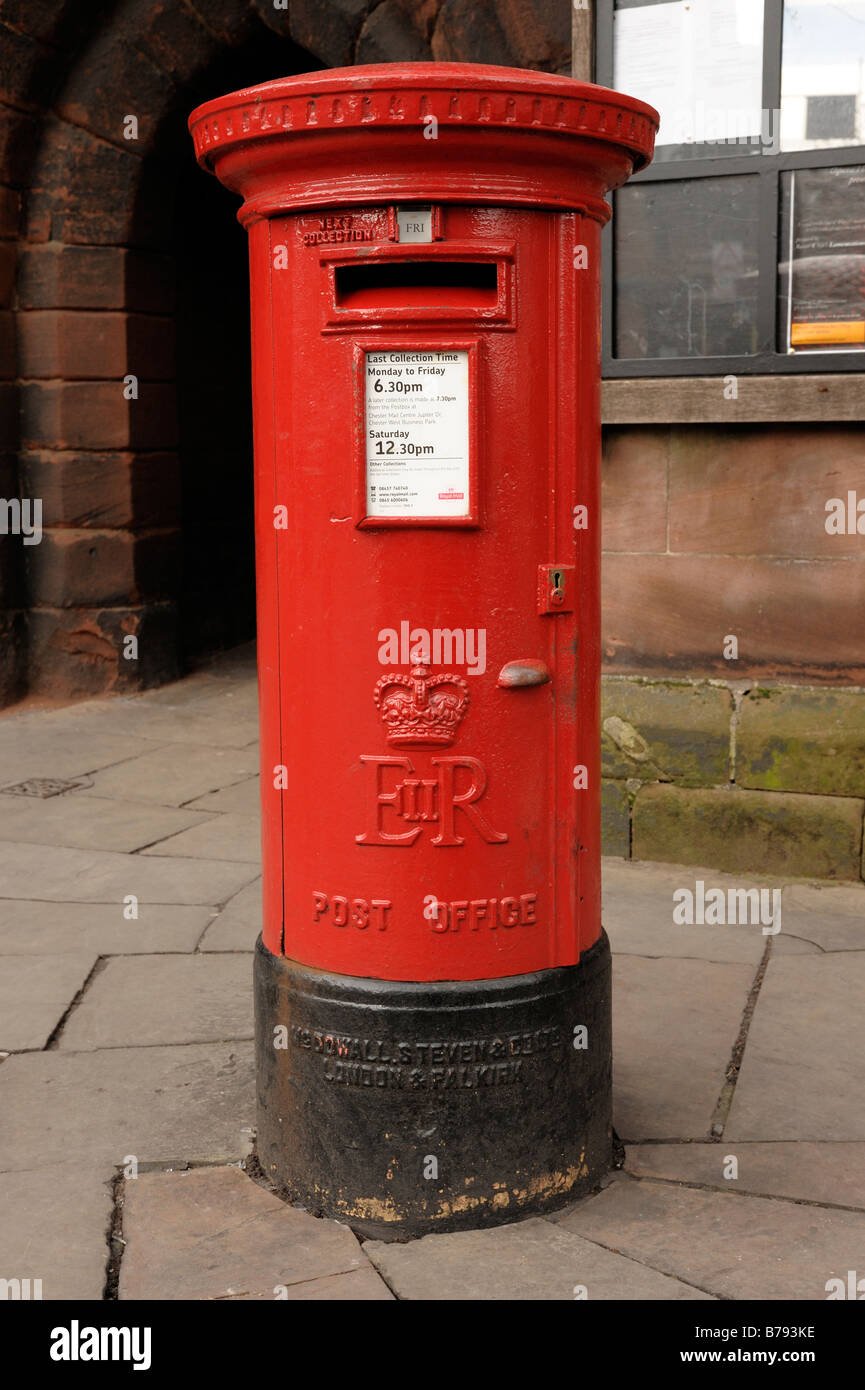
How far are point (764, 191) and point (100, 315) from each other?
415cm

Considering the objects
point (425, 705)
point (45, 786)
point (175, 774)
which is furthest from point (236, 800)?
point (425, 705)

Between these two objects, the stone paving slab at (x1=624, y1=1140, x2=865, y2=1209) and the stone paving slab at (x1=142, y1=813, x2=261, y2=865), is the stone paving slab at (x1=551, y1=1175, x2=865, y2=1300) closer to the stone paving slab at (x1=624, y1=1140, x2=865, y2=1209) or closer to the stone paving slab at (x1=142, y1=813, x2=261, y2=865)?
the stone paving slab at (x1=624, y1=1140, x2=865, y2=1209)

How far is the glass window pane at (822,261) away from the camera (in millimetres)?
4875

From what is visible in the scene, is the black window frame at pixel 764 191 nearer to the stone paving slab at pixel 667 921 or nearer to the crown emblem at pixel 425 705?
the stone paving slab at pixel 667 921

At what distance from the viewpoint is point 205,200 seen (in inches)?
351

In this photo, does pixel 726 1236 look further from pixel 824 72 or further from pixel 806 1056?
pixel 824 72

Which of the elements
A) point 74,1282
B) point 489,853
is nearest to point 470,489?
point 489,853

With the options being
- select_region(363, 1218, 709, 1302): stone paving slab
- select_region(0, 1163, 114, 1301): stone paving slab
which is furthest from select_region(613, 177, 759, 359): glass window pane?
select_region(0, 1163, 114, 1301): stone paving slab

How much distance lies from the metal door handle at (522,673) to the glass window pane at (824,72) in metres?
3.00

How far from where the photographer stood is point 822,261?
492 centimetres

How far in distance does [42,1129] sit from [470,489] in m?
1.77

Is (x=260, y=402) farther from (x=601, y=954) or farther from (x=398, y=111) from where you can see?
(x=601, y=954)

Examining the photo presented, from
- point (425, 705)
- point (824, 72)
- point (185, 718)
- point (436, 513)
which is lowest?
point (185, 718)

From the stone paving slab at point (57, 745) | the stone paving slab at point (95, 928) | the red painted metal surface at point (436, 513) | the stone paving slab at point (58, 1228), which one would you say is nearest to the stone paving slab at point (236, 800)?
the stone paving slab at point (57, 745)
